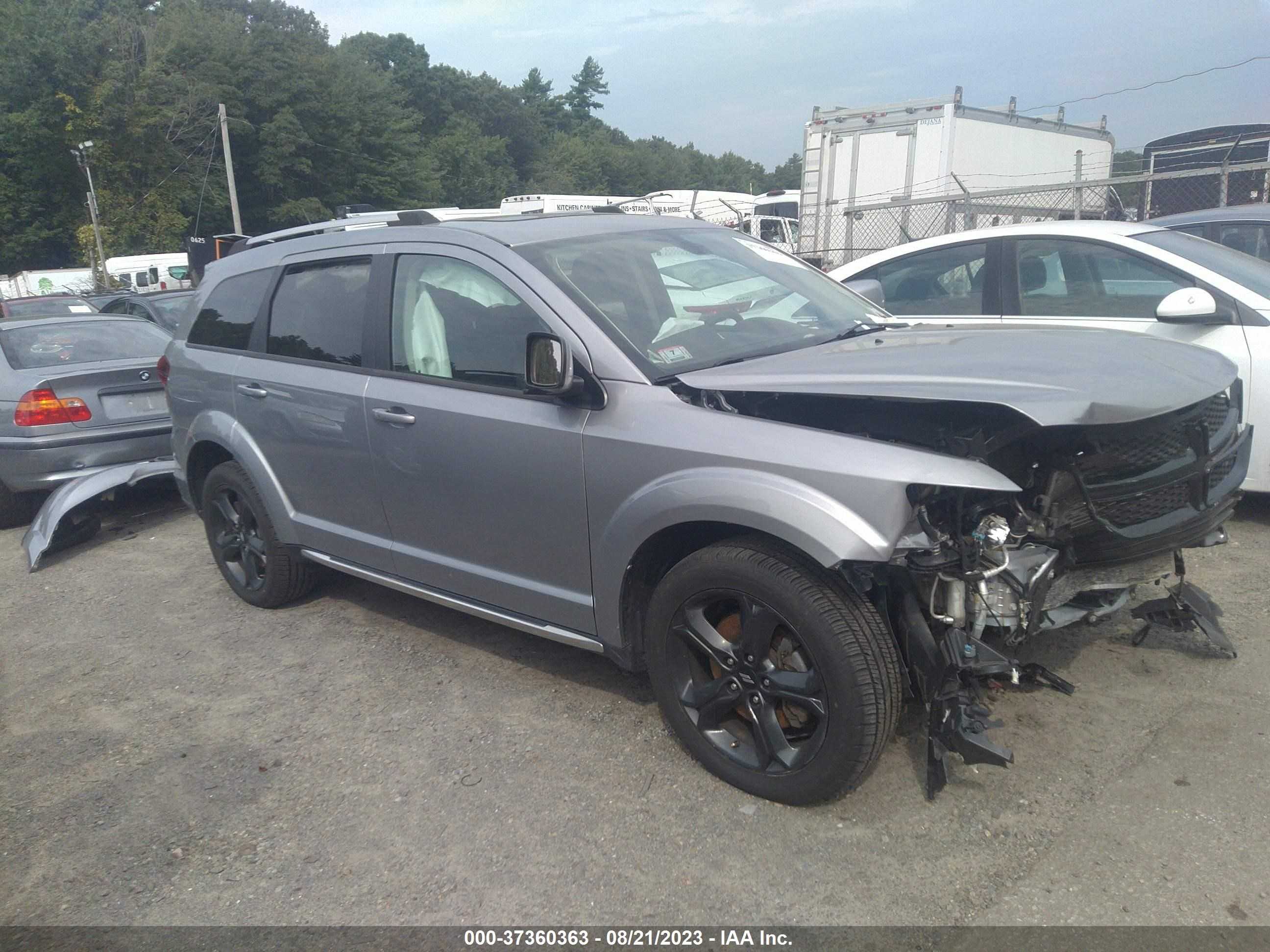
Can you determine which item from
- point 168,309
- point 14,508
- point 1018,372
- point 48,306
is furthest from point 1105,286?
point 48,306

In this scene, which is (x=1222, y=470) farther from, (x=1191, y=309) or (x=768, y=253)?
(x=768, y=253)

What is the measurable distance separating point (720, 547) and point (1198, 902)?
1.57m

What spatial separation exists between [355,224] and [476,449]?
1.78 m

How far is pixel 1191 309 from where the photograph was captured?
4.74 m

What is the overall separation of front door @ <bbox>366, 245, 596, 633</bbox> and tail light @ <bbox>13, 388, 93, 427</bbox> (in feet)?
12.8

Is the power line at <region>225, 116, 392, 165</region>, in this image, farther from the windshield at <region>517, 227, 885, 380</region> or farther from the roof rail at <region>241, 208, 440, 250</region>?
the windshield at <region>517, 227, 885, 380</region>

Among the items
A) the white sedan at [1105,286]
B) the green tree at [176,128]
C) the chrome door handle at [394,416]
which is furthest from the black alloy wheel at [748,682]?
the green tree at [176,128]

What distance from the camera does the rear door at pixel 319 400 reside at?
4172 millimetres

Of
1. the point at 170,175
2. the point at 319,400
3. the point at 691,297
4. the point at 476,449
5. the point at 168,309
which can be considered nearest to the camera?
the point at 476,449

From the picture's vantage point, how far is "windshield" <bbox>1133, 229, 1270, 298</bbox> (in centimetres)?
509

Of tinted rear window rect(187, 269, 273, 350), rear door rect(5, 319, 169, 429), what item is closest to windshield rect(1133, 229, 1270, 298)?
Result: tinted rear window rect(187, 269, 273, 350)

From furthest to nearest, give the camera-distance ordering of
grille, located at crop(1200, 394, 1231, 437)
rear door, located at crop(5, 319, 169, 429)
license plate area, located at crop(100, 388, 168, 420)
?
license plate area, located at crop(100, 388, 168, 420) → rear door, located at crop(5, 319, 169, 429) → grille, located at crop(1200, 394, 1231, 437)

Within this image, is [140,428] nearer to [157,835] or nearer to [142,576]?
[142,576]

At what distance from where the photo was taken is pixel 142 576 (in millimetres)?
5918
